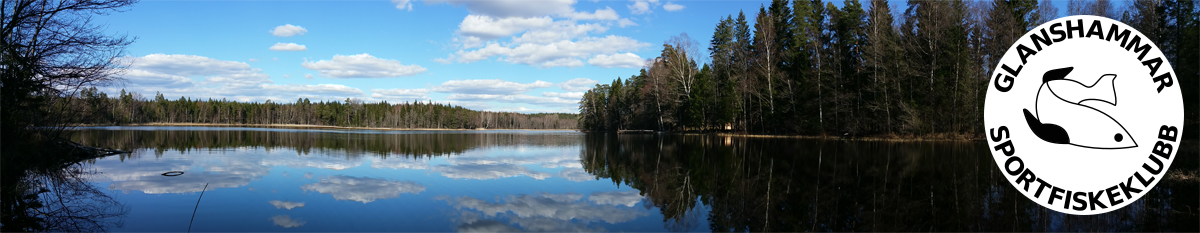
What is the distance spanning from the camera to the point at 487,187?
1073 centimetres

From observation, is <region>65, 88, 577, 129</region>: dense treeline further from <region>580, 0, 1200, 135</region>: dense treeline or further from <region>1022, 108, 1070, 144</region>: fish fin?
<region>1022, 108, 1070, 144</region>: fish fin

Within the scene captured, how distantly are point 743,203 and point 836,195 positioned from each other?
1.96 m

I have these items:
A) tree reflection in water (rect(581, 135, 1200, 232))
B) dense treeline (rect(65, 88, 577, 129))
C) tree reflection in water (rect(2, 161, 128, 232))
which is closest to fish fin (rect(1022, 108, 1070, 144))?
tree reflection in water (rect(581, 135, 1200, 232))

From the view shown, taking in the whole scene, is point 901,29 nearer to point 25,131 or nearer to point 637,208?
point 637,208

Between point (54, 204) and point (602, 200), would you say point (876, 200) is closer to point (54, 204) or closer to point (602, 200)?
point (602, 200)

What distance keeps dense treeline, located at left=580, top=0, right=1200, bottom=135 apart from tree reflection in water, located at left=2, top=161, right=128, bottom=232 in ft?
107

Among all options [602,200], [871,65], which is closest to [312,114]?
[871,65]

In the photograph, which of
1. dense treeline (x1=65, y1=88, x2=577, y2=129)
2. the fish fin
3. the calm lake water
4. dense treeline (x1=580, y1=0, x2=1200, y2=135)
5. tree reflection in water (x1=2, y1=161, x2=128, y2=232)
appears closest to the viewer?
tree reflection in water (x1=2, y1=161, x2=128, y2=232)

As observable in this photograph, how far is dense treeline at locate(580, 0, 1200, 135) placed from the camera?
93.6 feet

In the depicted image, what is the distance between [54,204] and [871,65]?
34772mm

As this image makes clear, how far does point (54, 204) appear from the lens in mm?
8070

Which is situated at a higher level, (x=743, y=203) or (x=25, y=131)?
(x=25, y=131)

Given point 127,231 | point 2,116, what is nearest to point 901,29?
point 127,231

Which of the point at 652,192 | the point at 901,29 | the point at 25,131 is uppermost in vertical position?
the point at 901,29
